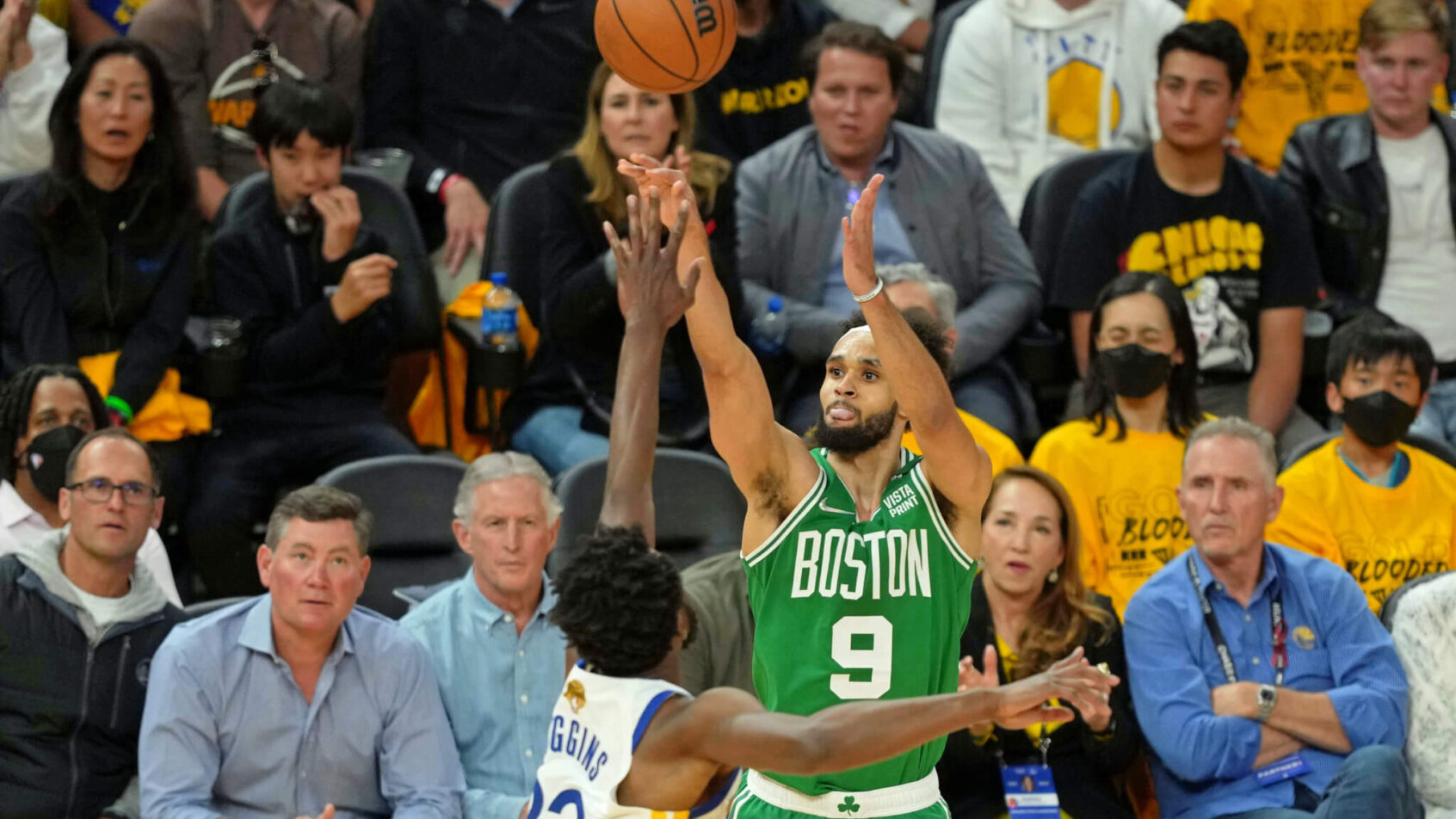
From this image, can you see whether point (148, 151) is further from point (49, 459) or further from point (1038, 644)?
point (1038, 644)

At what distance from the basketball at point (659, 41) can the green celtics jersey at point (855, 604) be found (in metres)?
1.49

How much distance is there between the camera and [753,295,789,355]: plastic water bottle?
716 cm

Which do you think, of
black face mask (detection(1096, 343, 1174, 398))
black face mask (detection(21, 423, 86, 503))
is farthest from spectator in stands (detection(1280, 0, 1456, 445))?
black face mask (detection(21, 423, 86, 503))

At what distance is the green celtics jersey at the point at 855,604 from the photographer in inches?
178

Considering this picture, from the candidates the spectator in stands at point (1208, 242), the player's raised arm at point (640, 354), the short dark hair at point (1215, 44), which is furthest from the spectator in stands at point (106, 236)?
the short dark hair at point (1215, 44)

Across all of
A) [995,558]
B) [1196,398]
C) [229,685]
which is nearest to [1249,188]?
[1196,398]

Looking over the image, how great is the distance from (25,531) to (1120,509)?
3789 mm

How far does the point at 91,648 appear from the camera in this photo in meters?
5.60

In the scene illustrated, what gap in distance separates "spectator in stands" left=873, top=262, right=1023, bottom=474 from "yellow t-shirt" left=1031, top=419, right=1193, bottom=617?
15 cm

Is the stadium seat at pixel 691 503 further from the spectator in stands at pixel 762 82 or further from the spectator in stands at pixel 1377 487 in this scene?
the spectator in stands at pixel 762 82

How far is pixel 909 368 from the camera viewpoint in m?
4.21

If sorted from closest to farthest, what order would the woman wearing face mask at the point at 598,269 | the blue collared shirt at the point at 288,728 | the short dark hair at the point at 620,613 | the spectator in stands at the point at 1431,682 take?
the short dark hair at the point at 620,613, the blue collared shirt at the point at 288,728, the spectator in stands at the point at 1431,682, the woman wearing face mask at the point at 598,269

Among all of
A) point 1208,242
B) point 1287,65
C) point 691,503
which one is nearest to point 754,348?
point 691,503

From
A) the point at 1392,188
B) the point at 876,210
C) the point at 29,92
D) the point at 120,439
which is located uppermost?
the point at 29,92
